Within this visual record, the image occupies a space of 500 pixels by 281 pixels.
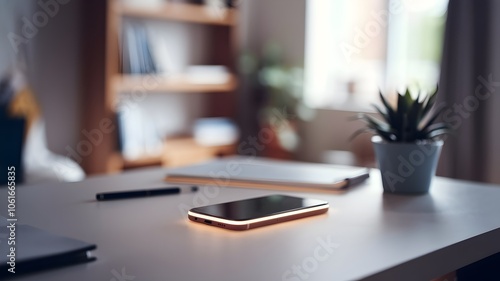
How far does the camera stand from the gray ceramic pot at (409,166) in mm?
1531

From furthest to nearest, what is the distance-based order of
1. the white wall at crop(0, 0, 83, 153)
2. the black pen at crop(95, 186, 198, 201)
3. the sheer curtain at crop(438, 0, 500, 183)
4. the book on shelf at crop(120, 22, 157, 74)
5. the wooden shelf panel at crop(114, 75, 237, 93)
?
the book on shelf at crop(120, 22, 157, 74), the wooden shelf panel at crop(114, 75, 237, 93), the white wall at crop(0, 0, 83, 153), the sheer curtain at crop(438, 0, 500, 183), the black pen at crop(95, 186, 198, 201)

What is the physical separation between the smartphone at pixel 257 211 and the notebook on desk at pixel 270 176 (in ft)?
0.63

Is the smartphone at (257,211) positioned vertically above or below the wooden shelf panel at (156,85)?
below

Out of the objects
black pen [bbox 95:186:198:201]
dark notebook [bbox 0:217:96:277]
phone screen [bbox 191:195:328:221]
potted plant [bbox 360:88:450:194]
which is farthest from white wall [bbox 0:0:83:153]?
dark notebook [bbox 0:217:96:277]

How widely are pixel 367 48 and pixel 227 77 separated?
876 mm

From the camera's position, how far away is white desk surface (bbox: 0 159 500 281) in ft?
3.00

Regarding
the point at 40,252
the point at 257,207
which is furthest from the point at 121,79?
the point at 40,252

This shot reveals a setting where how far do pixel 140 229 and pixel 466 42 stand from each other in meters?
2.41

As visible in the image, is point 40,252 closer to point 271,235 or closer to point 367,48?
point 271,235

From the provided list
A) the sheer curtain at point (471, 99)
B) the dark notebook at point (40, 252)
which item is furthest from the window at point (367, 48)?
the dark notebook at point (40, 252)

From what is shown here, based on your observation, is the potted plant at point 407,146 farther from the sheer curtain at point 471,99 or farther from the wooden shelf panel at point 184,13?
the wooden shelf panel at point 184,13

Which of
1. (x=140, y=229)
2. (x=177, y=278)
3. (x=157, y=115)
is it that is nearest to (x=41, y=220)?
(x=140, y=229)

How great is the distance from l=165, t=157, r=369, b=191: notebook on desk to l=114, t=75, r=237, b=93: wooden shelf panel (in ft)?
6.39

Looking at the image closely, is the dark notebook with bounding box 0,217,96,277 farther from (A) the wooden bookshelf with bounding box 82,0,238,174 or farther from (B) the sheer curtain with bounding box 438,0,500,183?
(A) the wooden bookshelf with bounding box 82,0,238,174
